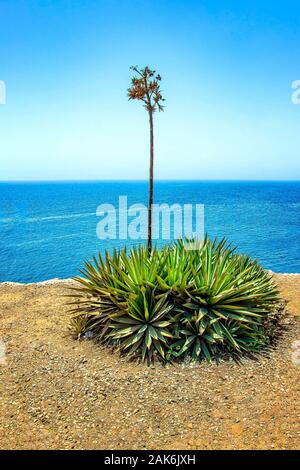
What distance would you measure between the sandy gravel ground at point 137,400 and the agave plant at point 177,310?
340 mm

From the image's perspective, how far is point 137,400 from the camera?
4.68m

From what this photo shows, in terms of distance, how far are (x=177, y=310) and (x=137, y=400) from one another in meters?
1.53

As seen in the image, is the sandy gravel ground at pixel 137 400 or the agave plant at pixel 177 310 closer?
the sandy gravel ground at pixel 137 400

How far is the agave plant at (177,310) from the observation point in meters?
5.63

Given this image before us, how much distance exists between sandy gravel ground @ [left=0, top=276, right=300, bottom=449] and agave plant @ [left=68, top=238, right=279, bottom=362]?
340mm

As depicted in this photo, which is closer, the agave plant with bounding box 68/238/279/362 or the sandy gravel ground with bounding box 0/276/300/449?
the sandy gravel ground with bounding box 0/276/300/449

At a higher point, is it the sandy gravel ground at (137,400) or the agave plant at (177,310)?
the agave plant at (177,310)

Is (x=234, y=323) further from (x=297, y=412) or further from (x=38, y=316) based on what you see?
(x=38, y=316)

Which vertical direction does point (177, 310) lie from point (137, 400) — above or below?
above

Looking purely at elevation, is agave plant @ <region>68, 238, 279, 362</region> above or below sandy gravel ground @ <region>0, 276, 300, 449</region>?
above

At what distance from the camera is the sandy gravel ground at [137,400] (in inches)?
159

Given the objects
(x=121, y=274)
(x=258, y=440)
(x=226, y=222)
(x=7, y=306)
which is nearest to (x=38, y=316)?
(x=7, y=306)

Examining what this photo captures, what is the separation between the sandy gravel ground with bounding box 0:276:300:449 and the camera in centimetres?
405
